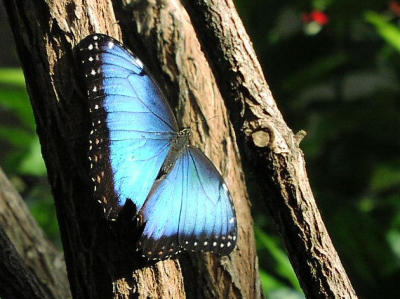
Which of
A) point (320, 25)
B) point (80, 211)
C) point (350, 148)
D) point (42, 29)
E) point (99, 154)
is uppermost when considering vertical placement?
point (320, 25)

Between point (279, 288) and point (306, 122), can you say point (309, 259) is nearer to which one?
A: point (279, 288)

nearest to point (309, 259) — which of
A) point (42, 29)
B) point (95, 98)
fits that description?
point (95, 98)

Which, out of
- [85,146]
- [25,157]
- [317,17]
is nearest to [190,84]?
[85,146]

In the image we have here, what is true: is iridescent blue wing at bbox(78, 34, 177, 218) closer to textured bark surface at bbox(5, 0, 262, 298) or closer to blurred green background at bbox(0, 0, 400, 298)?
textured bark surface at bbox(5, 0, 262, 298)

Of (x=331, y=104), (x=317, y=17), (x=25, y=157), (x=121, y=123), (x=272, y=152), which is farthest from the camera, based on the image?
(x=331, y=104)

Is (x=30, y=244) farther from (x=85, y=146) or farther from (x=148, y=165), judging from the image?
(x=85, y=146)
